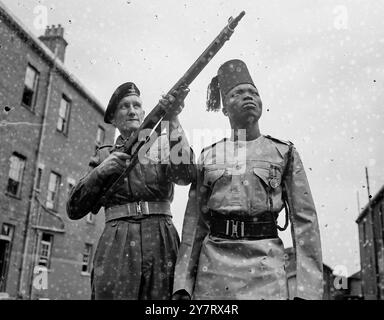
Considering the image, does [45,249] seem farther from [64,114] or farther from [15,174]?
[64,114]

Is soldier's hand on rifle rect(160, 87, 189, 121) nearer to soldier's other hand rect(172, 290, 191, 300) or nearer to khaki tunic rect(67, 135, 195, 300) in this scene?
khaki tunic rect(67, 135, 195, 300)

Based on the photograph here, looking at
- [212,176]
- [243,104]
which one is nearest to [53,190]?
[212,176]

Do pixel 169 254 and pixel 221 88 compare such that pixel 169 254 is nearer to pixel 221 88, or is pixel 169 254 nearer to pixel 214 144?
pixel 214 144

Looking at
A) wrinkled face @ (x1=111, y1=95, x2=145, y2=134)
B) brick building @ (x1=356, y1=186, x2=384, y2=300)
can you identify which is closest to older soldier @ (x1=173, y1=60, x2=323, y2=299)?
wrinkled face @ (x1=111, y1=95, x2=145, y2=134)

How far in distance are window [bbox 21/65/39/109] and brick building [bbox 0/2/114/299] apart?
4cm

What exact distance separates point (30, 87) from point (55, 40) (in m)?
3.58

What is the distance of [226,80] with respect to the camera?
351cm

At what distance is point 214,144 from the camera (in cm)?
352

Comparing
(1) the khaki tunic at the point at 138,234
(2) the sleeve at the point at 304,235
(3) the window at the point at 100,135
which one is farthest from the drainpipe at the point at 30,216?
(2) the sleeve at the point at 304,235

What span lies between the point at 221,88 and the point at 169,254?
1328 mm

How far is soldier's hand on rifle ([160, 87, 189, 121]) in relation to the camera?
3.32 meters

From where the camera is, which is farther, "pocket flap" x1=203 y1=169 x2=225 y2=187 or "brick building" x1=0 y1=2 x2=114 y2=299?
"brick building" x1=0 y1=2 x2=114 y2=299

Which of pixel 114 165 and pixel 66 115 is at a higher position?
pixel 66 115
